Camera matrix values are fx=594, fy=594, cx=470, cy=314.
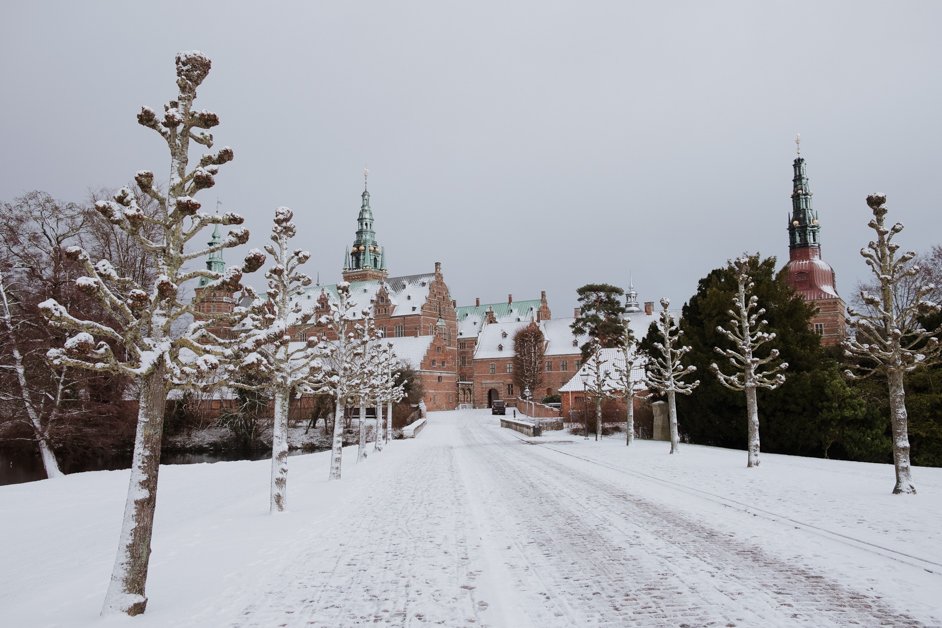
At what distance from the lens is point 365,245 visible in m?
112

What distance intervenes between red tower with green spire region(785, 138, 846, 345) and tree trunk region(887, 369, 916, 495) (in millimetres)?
66198

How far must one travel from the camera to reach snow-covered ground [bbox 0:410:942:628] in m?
6.05

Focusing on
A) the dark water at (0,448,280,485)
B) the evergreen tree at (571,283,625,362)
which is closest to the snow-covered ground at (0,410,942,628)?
the dark water at (0,448,280,485)

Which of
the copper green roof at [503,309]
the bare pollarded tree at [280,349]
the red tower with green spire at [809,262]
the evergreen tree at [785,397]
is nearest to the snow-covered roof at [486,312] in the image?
the copper green roof at [503,309]

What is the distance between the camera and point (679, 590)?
655cm

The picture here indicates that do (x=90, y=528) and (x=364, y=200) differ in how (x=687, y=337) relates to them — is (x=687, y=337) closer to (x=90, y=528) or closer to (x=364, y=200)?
(x=90, y=528)

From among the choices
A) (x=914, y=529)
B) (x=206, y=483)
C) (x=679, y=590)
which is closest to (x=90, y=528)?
(x=206, y=483)

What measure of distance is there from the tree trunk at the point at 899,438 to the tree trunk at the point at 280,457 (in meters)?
13.2

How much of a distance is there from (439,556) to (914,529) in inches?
293

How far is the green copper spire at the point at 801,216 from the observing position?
241ft

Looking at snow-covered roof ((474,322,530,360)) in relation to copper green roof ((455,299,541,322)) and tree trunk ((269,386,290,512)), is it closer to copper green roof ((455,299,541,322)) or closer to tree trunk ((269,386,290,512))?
copper green roof ((455,299,541,322))

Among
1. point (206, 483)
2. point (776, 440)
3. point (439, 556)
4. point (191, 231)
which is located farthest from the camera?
point (776, 440)

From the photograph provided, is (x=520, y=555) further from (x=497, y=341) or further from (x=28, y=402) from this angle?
(x=497, y=341)

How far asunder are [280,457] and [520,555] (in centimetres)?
701
